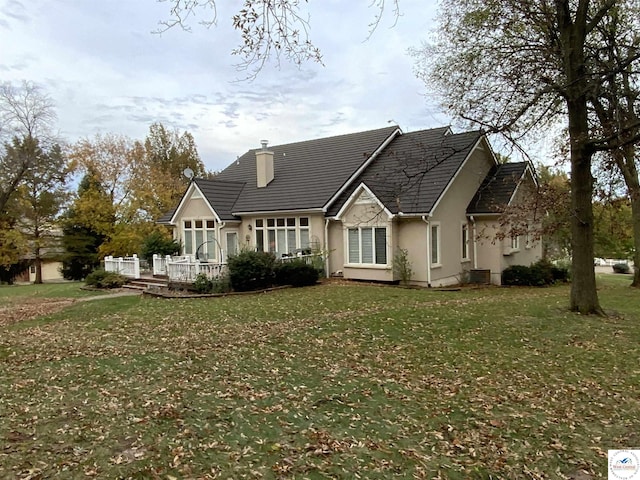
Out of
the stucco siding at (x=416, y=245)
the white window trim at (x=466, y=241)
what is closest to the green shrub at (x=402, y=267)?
the stucco siding at (x=416, y=245)

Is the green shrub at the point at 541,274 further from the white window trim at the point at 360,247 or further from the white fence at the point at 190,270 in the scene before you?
the white fence at the point at 190,270

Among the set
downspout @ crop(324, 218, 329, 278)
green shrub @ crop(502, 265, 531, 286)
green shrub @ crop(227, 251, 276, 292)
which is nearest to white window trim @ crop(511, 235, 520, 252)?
green shrub @ crop(502, 265, 531, 286)

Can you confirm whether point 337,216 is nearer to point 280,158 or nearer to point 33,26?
point 280,158

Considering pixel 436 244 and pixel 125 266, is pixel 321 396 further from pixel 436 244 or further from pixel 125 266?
pixel 125 266

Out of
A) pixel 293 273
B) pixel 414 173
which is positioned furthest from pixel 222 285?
pixel 414 173

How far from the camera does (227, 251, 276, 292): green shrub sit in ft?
53.6

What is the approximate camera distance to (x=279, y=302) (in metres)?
13.8

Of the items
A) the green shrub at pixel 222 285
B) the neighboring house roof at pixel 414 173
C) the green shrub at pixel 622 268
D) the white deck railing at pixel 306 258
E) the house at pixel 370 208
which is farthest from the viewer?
the green shrub at pixel 622 268

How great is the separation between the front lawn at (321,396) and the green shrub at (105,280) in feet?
26.8

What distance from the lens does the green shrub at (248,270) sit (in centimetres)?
1633

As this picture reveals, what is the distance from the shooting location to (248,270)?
53.6ft

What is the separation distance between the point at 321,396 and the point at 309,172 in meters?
17.4

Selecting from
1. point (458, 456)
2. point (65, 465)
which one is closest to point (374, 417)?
point (458, 456)

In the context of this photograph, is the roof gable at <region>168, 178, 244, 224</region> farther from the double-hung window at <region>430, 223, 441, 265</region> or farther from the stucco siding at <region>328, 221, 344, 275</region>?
the double-hung window at <region>430, 223, 441, 265</region>
